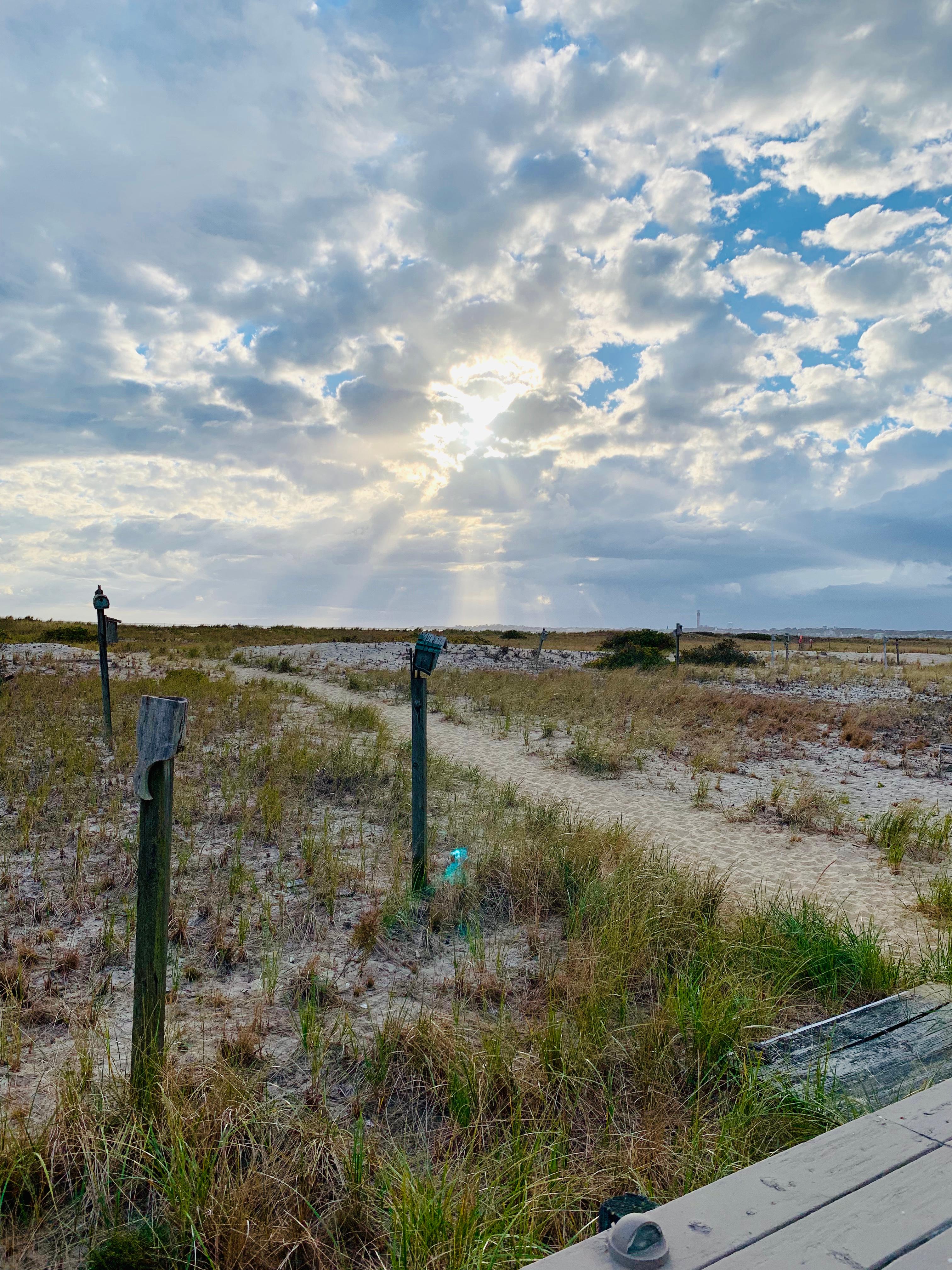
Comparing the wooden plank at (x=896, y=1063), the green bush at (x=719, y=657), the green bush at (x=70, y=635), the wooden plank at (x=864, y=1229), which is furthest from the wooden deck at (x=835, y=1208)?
the green bush at (x=70, y=635)

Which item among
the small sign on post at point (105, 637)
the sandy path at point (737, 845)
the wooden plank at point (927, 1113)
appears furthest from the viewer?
the small sign on post at point (105, 637)

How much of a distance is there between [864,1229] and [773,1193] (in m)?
0.21

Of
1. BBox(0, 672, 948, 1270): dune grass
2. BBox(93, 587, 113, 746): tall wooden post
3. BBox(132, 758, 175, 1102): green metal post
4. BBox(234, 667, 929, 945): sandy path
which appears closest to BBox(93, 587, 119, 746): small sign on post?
BBox(93, 587, 113, 746): tall wooden post

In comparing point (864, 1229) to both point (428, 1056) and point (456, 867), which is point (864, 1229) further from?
point (456, 867)

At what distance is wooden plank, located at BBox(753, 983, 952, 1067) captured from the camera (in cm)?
331

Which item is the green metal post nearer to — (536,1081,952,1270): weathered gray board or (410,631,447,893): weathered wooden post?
(536,1081,952,1270): weathered gray board

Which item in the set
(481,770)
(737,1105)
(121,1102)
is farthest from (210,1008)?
(481,770)

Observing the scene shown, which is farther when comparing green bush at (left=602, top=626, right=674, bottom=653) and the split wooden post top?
green bush at (left=602, top=626, right=674, bottom=653)

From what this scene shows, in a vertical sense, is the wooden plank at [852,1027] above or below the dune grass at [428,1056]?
above

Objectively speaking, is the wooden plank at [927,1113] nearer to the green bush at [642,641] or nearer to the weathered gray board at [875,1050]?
the weathered gray board at [875,1050]

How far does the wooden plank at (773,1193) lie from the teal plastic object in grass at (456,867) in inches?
158

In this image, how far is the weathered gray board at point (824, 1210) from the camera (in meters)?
1.62

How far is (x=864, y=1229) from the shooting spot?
5.59 feet

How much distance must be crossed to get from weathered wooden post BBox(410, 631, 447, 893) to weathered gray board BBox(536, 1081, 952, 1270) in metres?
4.00
